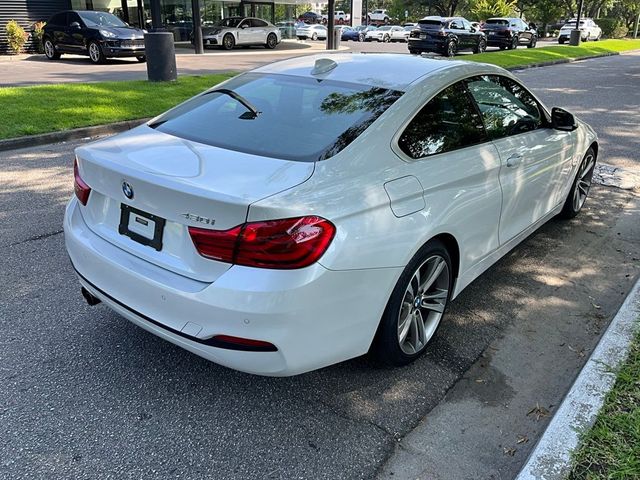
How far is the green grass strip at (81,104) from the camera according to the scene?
8.28 m

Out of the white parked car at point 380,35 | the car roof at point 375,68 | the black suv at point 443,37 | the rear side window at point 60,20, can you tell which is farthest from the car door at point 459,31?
the car roof at point 375,68

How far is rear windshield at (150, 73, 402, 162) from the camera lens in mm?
2826

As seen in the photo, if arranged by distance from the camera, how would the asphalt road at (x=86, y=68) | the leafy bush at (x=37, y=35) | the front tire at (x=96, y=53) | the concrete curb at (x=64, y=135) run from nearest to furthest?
the concrete curb at (x=64, y=135), the asphalt road at (x=86, y=68), the front tire at (x=96, y=53), the leafy bush at (x=37, y=35)

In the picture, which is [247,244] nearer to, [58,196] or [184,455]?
[184,455]

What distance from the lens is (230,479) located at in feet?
7.75

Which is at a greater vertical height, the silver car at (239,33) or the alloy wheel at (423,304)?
the silver car at (239,33)

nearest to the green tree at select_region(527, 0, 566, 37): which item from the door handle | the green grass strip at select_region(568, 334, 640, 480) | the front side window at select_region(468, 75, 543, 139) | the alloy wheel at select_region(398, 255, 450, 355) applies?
the front side window at select_region(468, 75, 543, 139)

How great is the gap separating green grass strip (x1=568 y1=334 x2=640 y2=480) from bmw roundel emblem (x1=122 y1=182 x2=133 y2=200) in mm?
2278

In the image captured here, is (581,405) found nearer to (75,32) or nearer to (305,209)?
(305,209)

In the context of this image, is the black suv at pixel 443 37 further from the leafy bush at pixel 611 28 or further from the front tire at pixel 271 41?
the leafy bush at pixel 611 28

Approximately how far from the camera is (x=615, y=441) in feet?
8.05

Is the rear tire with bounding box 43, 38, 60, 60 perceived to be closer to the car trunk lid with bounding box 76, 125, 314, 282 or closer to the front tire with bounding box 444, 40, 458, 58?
the front tire with bounding box 444, 40, 458, 58

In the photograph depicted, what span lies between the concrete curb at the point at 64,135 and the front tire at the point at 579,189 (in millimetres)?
6552

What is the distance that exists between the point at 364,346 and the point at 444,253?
29.6 inches
